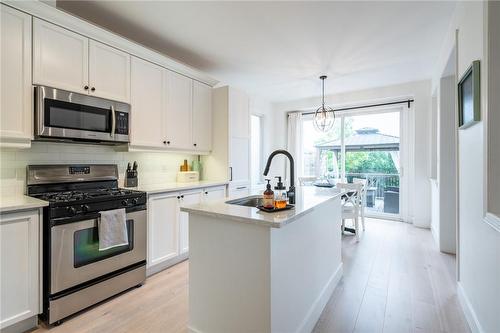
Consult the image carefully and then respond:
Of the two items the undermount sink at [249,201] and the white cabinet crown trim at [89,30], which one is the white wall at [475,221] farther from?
the white cabinet crown trim at [89,30]

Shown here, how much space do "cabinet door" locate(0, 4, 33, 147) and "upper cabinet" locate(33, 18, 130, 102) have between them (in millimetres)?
63

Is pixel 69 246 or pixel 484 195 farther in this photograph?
pixel 69 246

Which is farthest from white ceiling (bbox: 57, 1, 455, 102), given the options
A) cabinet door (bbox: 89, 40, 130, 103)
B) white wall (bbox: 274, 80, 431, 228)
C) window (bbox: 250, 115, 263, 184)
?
window (bbox: 250, 115, 263, 184)

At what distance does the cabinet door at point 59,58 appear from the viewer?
6.64 ft

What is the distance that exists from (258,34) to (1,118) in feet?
7.97

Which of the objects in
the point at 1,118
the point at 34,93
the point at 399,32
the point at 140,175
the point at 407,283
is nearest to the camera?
the point at 1,118

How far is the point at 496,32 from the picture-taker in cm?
146

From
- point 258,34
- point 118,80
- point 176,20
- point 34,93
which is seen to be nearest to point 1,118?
point 34,93

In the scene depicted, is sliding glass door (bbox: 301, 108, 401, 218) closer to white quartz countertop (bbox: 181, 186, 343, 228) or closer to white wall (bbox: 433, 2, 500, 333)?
white wall (bbox: 433, 2, 500, 333)

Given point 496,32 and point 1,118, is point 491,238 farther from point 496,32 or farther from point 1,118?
point 1,118

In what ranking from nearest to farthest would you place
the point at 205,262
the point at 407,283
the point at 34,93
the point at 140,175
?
the point at 205,262, the point at 34,93, the point at 407,283, the point at 140,175

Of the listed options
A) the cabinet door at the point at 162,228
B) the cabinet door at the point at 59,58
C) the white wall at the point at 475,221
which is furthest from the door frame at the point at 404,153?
the cabinet door at the point at 59,58

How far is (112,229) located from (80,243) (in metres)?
0.25

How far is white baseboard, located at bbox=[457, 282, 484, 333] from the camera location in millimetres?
1706
